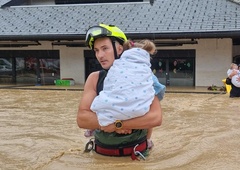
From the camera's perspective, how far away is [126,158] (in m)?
3.58

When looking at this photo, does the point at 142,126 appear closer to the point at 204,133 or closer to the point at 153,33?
the point at 204,133

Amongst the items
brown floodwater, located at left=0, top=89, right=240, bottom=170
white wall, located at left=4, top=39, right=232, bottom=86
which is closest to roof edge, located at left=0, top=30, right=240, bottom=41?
white wall, located at left=4, top=39, right=232, bottom=86

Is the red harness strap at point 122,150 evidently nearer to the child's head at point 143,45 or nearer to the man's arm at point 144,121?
the man's arm at point 144,121

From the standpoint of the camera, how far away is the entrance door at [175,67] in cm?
1902

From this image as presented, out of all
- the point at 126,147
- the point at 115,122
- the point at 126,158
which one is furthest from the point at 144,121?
the point at 126,158

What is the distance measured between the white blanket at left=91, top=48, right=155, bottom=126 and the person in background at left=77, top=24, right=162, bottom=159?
0.07m

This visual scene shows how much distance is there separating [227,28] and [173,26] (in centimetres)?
254

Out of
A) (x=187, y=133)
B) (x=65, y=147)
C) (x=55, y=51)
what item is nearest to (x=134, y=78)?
(x=65, y=147)

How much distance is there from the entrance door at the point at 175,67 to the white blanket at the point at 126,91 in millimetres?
15888

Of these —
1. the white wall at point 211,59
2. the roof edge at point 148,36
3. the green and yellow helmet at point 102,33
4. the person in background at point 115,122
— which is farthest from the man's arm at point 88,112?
the white wall at point 211,59

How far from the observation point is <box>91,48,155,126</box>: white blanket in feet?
10.1

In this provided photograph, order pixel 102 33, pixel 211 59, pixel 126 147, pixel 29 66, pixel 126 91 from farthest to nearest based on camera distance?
pixel 29 66, pixel 211 59, pixel 126 147, pixel 102 33, pixel 126 91

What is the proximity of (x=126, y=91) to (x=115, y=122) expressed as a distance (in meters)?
0.29

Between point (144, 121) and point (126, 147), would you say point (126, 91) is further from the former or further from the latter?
point (126, 147)
